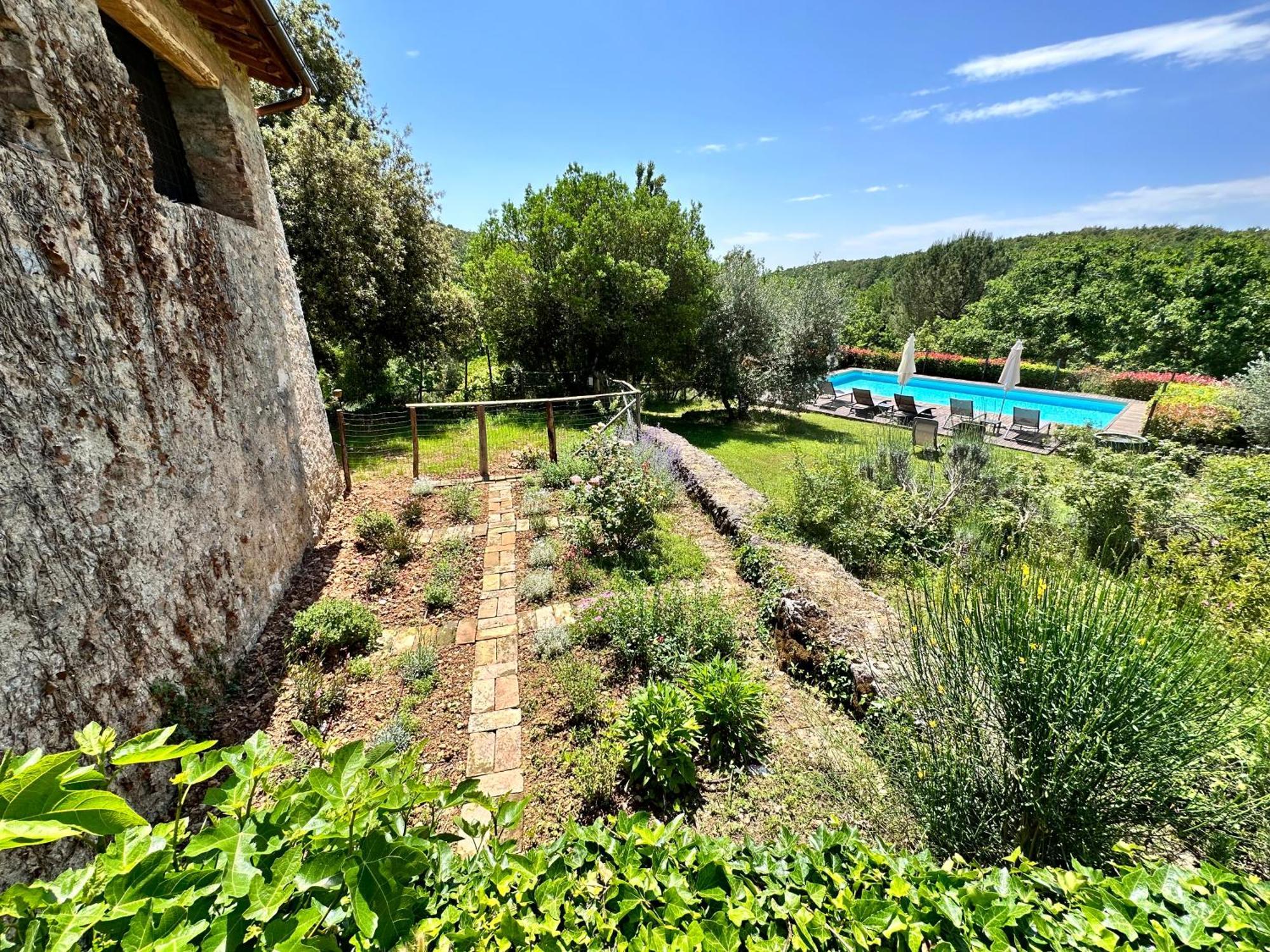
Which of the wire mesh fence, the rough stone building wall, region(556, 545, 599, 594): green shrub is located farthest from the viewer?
the wire mesh fence

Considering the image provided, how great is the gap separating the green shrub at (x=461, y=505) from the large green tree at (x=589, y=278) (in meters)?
8.57

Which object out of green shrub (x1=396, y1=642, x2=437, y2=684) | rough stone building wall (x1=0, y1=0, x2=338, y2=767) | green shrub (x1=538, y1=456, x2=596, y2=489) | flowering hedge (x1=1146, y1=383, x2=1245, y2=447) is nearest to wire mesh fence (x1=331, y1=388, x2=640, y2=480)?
green shrub (x1=538, y1=456, x2=596, y2=489)

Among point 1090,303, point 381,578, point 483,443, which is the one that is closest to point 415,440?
point 483,443

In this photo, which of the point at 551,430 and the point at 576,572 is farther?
the point at 551,430

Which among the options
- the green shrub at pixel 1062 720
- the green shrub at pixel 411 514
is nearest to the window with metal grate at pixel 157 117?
the green shrub at pixel 411 514

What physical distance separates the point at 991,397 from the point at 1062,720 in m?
27.1

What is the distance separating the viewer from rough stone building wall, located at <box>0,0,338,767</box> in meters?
2.41

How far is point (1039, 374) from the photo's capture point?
77.4ft

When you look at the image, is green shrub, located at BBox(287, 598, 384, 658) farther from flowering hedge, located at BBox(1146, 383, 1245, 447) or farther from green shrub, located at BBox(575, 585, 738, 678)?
flowering hedge, located at BBox(1146, 383, 1245, 447)

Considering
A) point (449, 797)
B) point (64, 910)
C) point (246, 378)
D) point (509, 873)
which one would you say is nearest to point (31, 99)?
point (246, 378)

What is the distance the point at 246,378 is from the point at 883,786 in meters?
5.80

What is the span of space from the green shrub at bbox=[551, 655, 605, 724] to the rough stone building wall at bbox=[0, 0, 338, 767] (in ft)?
7.96

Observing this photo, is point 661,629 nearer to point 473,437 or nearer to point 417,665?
point 417,665

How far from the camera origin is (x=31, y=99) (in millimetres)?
2684
